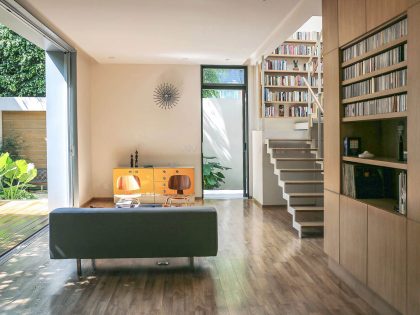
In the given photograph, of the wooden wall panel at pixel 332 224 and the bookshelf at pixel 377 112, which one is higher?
the bookshelf at pixel 377 112

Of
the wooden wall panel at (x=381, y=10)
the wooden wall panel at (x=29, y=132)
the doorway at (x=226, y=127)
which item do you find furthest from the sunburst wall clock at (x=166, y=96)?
the wooden wall panel at (x=381, y=10)

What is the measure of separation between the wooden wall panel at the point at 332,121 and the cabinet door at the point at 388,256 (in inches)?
32.9

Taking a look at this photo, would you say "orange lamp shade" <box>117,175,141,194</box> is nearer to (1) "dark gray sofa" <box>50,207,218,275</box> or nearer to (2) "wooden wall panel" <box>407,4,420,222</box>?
(1) "dark gray sofa" <box>50,207,218,275</box>

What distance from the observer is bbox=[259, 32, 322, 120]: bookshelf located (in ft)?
29.3

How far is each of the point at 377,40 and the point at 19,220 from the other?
5980mm

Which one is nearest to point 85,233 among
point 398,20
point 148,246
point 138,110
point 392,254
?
point 148,246

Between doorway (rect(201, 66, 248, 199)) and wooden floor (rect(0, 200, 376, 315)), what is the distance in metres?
4.29

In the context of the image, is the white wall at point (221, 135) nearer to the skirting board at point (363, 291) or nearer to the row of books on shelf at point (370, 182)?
the skirting board at point (363, 291)

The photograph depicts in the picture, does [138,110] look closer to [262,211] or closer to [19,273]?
[262,211]

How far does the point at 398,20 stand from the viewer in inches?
124

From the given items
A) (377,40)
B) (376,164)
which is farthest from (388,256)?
(377,40)

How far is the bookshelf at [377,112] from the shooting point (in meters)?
3.16

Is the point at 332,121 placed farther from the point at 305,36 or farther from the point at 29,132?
the point at 29,132

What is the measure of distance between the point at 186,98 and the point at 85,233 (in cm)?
581
